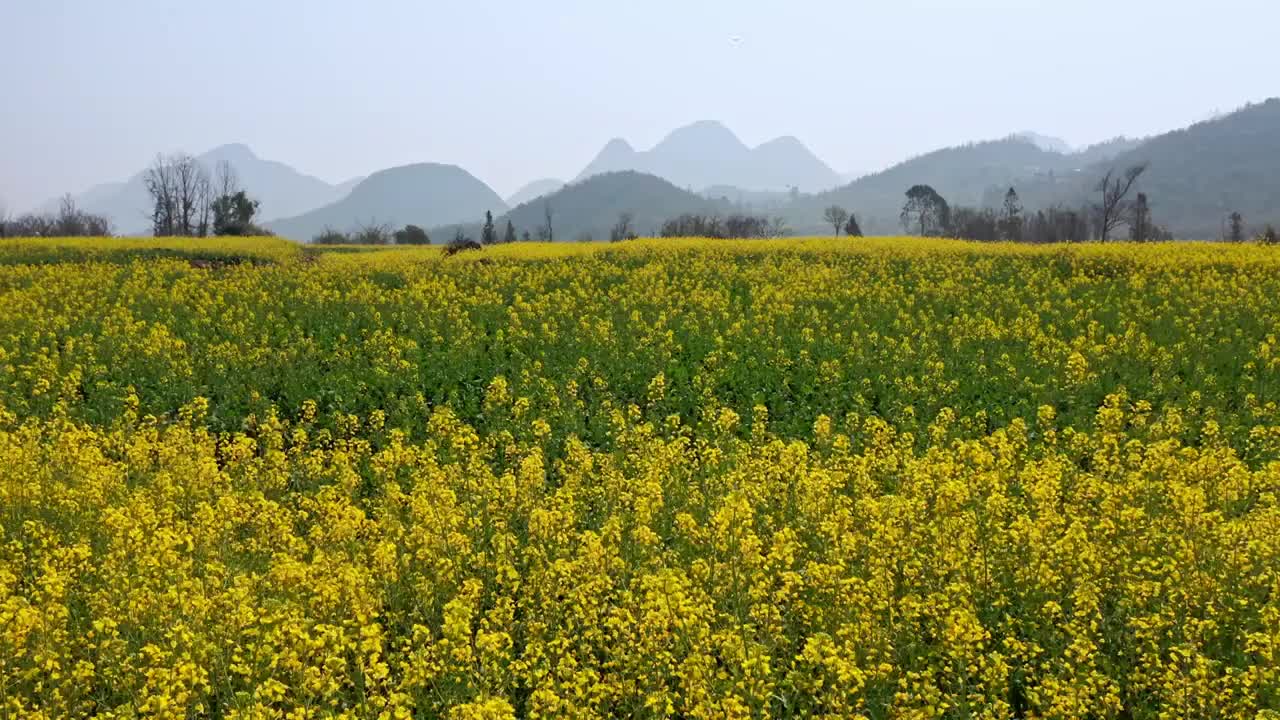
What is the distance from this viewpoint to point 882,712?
618cm

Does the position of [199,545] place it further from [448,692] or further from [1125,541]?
[1125,541]

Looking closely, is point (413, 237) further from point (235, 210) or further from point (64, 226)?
point (64, 226)

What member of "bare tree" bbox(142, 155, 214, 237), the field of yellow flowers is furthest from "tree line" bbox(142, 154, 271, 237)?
the field of yellow flowers

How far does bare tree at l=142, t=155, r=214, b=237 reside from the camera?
105m

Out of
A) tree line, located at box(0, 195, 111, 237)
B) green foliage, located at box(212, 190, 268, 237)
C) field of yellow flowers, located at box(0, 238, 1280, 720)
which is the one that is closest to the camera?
field of yellow flowers, located at box(0, 238, 1280, 720)

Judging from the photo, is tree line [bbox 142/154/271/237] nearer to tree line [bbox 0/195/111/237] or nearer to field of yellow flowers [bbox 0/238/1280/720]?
tree line [bbox 0/195/111/237]

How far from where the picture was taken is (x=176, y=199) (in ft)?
361

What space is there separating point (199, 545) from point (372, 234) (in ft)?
289

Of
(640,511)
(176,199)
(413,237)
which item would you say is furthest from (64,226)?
(640,511)

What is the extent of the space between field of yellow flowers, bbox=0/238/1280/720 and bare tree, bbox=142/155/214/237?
303ft

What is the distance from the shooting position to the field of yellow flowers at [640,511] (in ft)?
19.8

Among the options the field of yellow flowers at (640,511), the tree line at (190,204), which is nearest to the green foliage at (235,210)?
the tree line at (190,204)

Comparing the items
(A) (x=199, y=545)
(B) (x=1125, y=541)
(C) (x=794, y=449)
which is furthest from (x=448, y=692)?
(B) (x=1125, y=541)

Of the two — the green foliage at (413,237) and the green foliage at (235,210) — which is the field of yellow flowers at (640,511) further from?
the green foliage at (235,210)
